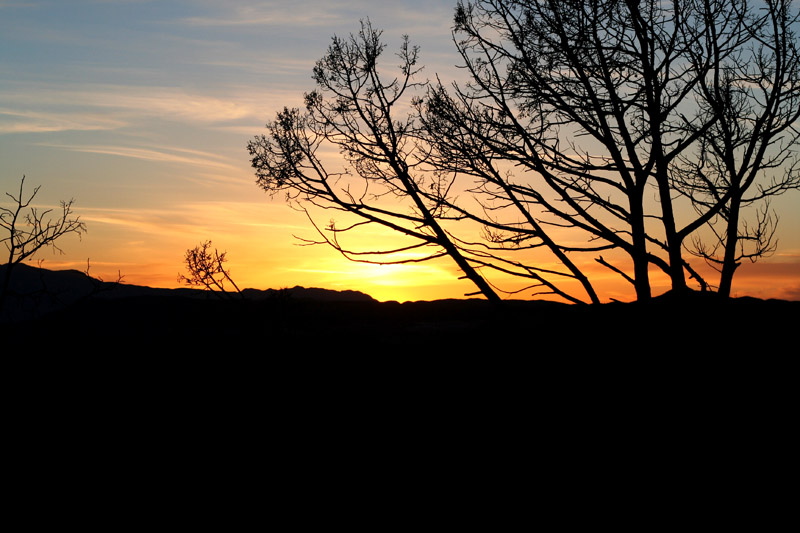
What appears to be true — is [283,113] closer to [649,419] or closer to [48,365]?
[48,365]

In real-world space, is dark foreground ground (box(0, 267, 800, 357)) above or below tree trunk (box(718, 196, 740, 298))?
below

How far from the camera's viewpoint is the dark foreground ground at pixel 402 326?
8.42m

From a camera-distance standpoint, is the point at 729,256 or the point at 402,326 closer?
the point at 729,256

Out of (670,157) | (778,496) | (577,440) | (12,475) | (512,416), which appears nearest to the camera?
(778,496)

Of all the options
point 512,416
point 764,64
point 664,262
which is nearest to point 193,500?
point 512,416

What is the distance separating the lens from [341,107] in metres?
11.3

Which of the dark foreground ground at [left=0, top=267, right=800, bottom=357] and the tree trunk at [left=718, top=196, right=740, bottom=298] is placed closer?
the dark foreground ground at [left=0, top=267, right=800, bottom=357]

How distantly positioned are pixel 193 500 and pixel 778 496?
5.91 m

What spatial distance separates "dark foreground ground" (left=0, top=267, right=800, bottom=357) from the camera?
27.6 feet

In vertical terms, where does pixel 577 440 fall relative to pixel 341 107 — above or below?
below

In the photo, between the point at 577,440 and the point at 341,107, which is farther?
the point at 341,107

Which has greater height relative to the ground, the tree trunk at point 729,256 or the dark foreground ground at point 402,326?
the tree trunk at point 729,256

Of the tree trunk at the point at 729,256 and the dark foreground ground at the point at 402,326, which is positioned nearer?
the dark foreground ground at the point at 402,326

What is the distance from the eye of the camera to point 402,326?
1306 cm
